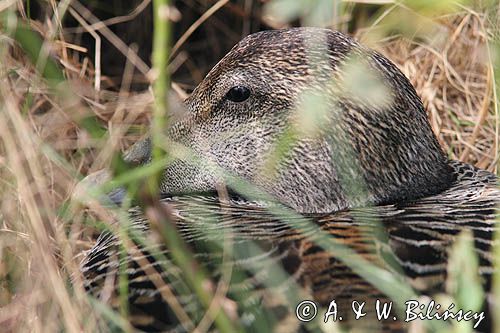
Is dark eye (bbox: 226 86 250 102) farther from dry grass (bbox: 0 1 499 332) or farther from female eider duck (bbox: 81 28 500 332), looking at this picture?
dry grass (bbox: 0 1 499 332)

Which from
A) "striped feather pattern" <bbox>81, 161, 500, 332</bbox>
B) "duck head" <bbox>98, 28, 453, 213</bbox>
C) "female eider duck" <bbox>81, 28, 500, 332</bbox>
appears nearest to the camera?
"striped feather pattern" <bbox>81, 161, 500, 332</bbox>

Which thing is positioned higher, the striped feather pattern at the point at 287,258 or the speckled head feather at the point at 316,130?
the speckled head feather at the point at 316,130

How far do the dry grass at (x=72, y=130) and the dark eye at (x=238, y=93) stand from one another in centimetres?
32

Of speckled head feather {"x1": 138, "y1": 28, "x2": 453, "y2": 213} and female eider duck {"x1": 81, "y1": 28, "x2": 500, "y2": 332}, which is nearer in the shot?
female eider duck {"x1": 81, "y1": 28, "x2": 500, "y2": 332}

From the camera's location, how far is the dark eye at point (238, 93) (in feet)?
7.17

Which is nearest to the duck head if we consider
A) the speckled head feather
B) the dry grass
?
the speckled head feather

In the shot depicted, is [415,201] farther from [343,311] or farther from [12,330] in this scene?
[12,330]

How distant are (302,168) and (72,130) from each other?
121 centimetres

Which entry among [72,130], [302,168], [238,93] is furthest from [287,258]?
[72,130]

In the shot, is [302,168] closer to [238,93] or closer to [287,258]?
[238,93]

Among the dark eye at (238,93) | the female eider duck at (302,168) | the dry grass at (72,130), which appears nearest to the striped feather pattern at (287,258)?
the female eider duck at (302,168)

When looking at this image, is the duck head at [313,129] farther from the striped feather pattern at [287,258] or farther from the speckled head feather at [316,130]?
the striped feather pattern at [287,258]

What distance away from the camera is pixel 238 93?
2195 mm

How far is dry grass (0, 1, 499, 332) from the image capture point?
6.01 ft
